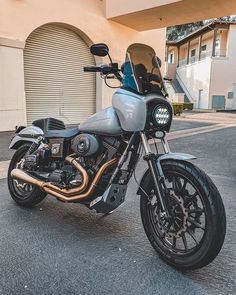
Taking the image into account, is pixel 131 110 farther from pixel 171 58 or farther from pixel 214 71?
pixel 171 58

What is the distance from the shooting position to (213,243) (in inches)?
68.5

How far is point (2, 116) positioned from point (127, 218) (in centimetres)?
616

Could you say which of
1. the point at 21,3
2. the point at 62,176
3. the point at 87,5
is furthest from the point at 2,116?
the point at 62,176

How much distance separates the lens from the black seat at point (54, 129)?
2.54 meters

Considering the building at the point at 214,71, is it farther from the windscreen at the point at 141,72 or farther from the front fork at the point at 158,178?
the front fork at the point at 158,178

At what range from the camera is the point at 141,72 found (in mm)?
2049

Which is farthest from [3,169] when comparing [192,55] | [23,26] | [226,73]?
[192,55]

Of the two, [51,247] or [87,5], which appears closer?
[51,247]

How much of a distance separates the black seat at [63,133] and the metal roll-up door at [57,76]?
21.2 ft

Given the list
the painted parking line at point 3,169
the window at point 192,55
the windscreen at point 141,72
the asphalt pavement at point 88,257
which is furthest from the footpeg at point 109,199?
the window at point 192,55

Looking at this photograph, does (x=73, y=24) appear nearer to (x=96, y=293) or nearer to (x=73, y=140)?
(x=73, y=140)

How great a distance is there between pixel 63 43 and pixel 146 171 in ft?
27.7

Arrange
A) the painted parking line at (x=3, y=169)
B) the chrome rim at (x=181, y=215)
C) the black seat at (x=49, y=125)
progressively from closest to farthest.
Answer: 1. the chrome rim at (x=181, y=215)
2. the black seat at (x=49, y=125)
3. the painted parking line at (x=3, y=169)

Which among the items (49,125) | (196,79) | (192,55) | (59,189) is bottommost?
(59,189)
